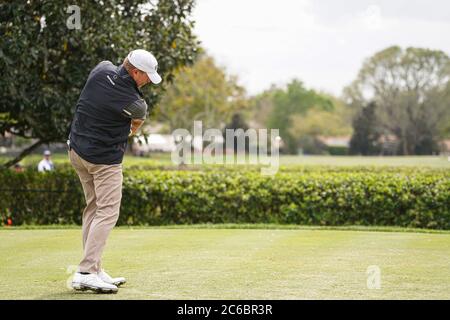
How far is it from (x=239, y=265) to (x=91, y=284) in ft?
6.60

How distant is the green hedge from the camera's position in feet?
50.6

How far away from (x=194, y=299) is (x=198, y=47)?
40.8 ft

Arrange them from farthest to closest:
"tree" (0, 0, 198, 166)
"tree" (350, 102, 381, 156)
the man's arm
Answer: "tree" (350, 102, 381, 156) → "tree" (0, 0, 198, 166) → the man's arm

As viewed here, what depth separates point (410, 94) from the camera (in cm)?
10112

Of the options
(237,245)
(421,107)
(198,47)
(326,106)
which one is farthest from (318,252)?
(326,106)

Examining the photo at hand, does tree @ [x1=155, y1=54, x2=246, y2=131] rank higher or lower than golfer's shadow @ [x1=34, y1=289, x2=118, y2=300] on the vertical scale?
higher

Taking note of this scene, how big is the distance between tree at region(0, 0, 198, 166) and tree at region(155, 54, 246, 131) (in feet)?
132

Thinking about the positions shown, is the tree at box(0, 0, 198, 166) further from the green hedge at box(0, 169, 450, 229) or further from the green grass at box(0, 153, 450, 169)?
the green grass at box(0, 153, 450, 169)

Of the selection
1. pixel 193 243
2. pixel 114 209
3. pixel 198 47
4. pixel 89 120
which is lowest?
pixel 193 243

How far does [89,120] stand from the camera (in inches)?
267

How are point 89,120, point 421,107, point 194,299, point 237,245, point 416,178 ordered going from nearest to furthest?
point 194,299 → point 89,120 → point 237,245 → point 416,178 → point 421,107

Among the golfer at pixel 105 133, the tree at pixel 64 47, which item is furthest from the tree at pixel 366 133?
the golfer at pixel 105 133

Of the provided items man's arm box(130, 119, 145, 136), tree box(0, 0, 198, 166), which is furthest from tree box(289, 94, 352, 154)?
man's arm box(130, 119, 145, 136)
